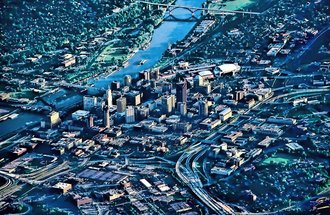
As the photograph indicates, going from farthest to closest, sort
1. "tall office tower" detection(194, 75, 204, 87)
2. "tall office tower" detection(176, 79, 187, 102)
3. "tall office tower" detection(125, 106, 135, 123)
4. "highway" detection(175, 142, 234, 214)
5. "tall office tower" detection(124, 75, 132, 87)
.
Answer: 1. "tall office tower" detection(124, 75, 132, 87)
2. "tall office tower" detection(194, 75, 204, 87)
3. "tall office tower" detection(176, 79, 187, 102)
4. "tall office tower" detection(125, 106, 135, 123)
5. "highway" detection(175, 142, 234, 214)

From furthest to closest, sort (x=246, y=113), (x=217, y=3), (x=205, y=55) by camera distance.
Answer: (x=217, y=3) < (x=205, y=55) < (x=246, y=113)

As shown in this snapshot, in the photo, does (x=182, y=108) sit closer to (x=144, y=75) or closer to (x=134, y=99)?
(x=134, y=99)

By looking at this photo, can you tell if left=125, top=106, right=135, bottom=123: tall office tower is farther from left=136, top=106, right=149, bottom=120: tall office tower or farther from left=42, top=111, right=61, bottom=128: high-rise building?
left=42, top=111, right=61, bottom=128: high-rise building

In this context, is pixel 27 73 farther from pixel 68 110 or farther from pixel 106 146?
pixel 106 146

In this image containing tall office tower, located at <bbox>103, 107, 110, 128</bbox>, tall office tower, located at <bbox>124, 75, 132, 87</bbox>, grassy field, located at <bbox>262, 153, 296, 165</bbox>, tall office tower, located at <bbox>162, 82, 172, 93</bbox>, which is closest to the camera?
grassy field, located at <bbox>262, 153, 296, 165</bbox>

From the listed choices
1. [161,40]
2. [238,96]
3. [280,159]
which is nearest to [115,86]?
[238,96]

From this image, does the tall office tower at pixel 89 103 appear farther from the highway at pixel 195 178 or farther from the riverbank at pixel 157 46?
the highway at pixel 195 178

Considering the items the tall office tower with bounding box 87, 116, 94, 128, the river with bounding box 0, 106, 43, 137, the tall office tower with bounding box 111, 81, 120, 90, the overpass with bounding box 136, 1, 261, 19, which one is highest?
the overpass with bounding box 136, 1, 261, 19

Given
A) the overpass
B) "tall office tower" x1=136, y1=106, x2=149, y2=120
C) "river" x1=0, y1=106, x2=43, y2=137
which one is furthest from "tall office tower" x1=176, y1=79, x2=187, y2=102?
the overpass

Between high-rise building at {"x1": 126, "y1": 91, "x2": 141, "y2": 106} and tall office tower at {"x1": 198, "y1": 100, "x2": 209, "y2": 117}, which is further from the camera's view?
high-rise building at {"x1": 126, "y1": 91, "x2": 141, "y2": 106}

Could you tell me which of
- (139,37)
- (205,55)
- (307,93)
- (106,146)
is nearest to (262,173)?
(106,146)

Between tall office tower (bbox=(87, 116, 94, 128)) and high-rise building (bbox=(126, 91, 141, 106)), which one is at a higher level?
high-rise building (bbox=(126, 91, 141, 106))
